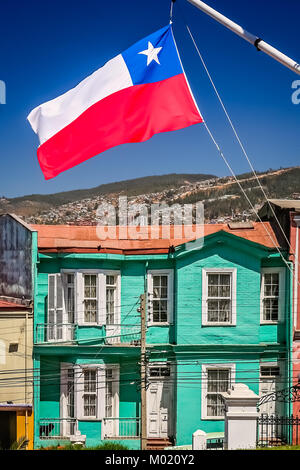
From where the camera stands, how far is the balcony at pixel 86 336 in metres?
14.0

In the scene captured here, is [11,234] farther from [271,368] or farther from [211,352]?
[271,368]

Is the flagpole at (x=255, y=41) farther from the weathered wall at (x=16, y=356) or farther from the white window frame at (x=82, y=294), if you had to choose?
the weathered wall at (x=16, y=356)

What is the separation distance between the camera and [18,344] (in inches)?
560

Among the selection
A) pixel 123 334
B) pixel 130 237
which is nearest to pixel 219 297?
pixel 123 334

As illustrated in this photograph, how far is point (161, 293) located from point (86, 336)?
154 cm

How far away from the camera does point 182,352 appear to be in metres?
13.9

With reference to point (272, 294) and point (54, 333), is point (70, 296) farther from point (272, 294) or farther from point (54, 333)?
point (272, 294)

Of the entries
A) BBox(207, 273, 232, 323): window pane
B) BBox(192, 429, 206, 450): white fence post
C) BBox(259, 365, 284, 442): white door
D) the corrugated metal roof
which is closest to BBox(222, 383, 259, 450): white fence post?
BBox(192, 429, 206, 450): white fence post

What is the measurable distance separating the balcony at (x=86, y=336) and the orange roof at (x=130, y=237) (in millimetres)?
1350

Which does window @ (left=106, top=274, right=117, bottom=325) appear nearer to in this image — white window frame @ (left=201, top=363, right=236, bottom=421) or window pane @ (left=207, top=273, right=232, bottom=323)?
window pane @ (left=207, top=273, right=232, bottom=323)

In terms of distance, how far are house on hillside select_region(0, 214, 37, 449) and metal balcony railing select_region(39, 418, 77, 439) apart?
0.24 meters

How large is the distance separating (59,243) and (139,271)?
60.2 inches

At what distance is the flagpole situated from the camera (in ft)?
27.8

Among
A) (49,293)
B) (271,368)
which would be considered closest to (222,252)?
(271,368)
